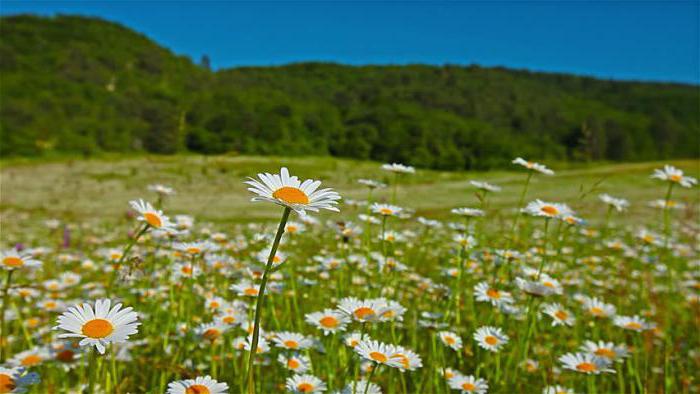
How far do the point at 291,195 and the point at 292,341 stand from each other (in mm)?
1360

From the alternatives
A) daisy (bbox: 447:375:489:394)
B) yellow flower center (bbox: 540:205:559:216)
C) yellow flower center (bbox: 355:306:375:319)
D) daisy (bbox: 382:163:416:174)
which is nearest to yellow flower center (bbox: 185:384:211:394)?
yellow flower center (bbox: 355:306:375:319)

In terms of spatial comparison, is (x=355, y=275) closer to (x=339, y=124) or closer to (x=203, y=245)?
(x=203, y=245)

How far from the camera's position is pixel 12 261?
7.47 ft

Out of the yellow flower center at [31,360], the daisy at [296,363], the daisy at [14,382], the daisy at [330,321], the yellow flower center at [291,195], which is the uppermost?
the yellow flower center at [291,195]

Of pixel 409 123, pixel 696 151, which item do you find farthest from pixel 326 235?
pixel 696 151

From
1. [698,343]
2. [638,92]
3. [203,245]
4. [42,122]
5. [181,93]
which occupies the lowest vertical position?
[698,343]

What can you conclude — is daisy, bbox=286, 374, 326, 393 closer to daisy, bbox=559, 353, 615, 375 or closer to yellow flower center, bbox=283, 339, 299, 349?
yellow flower center, bbox=283, 339, 299, 349

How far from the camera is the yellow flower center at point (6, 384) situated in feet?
5.14

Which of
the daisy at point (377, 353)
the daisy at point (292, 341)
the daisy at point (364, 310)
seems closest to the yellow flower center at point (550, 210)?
the daisy at point (364, 310)

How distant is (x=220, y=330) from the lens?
2.69 meters

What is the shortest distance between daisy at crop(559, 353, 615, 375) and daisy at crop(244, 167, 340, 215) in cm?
152

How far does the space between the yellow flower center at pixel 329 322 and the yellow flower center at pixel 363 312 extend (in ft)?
0.78

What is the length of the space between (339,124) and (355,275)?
8278 cm

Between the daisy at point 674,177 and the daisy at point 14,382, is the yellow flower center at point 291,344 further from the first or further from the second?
the daisy at point 674,177
